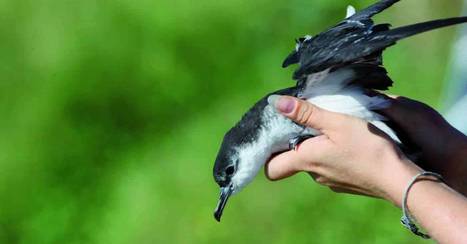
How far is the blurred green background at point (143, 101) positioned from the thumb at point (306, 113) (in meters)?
1.39

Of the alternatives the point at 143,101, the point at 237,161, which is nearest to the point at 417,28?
the point at 237,161

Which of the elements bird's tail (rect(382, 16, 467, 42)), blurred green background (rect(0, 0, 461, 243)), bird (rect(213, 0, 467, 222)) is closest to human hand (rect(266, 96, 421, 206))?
bird (rect(213, 0, 467, 222))

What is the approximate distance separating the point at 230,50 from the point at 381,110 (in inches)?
53.2

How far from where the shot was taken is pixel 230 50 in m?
3.59

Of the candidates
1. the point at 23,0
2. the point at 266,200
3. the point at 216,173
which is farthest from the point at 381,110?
the point at 23,0

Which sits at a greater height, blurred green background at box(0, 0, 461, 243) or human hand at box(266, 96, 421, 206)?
human hand at box(266, 96, 421, 206)

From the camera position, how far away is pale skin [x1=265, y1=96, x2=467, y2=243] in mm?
1871

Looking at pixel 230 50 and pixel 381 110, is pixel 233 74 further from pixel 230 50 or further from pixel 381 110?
pixel 381 110

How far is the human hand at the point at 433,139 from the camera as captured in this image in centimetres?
229

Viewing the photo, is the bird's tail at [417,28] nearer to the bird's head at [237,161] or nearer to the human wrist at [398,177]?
the human wrist at [398,177]

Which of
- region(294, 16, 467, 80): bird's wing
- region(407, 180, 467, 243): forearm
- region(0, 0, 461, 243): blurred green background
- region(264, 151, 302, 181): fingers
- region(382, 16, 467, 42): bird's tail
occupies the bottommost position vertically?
region(0, 0, 461, 243): blurred green background

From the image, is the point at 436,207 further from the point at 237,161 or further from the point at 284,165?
the point at 237,161

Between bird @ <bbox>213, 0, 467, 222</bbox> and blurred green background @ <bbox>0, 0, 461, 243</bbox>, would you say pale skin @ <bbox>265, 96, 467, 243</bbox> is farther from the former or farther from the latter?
blurred green background @ <bbox>0, 0, 461, 243</bbox>

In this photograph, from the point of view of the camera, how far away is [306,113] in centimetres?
212
